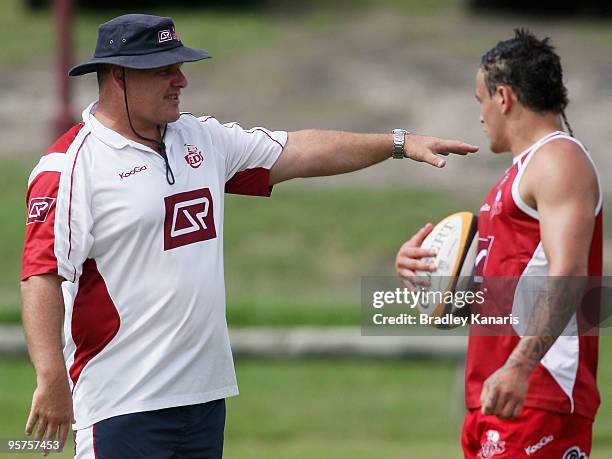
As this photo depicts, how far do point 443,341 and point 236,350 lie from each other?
1552 millimetres

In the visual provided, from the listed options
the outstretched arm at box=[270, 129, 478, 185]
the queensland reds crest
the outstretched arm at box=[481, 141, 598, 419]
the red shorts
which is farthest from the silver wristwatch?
the red shorts

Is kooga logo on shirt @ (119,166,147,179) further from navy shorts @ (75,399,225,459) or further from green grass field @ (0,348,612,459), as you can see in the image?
green grass field @ (0,348,612,459)

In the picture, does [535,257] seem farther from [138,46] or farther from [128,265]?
[138,46]

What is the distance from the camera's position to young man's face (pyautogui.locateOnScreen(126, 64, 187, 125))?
16.0 feet

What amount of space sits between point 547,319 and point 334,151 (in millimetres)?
1241

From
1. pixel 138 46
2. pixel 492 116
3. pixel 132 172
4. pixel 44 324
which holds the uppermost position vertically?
pixel 138 46

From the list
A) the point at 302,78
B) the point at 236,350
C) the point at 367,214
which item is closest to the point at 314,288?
the point at 367,214

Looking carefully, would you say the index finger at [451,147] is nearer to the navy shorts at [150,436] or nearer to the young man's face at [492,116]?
the young man's face at [492,116]

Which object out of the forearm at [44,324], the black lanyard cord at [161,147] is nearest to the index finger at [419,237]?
the black lanyard cord at [161,147]

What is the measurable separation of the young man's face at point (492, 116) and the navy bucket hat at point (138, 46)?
115cm

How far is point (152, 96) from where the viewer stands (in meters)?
4.89

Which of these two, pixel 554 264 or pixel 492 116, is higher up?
pixel 492 116

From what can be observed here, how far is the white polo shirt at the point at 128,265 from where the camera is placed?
15.4 ft

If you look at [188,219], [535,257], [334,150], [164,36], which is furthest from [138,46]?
[535,257]
